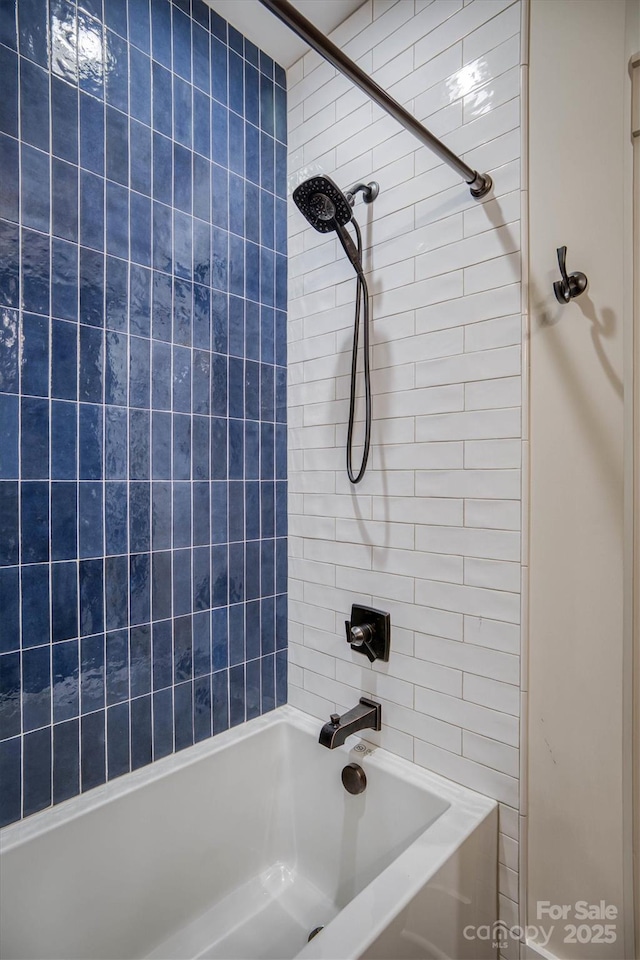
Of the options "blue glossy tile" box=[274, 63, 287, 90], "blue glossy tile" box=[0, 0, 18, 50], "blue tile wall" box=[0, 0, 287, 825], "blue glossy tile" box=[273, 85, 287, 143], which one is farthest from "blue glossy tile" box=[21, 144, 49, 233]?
"blue glossy tile" box=[274, 63, 287, 90]

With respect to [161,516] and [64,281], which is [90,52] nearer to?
[64,281]

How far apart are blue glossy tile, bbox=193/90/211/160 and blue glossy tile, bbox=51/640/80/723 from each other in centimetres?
148

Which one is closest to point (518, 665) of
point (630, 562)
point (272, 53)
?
point (630, 562)

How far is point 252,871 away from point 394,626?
0.87 meters

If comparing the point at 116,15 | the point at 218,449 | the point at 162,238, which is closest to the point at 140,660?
the point at 218,449

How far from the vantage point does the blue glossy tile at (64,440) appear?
4.08 feet

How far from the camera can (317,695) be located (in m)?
1.69

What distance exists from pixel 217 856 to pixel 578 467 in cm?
145

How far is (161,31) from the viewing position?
1.44 meters

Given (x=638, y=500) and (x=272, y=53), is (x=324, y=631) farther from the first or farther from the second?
(x=272, y=53)

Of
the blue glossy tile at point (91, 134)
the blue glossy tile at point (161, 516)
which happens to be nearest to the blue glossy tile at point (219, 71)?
the blue glossy tile at point (91, 134)

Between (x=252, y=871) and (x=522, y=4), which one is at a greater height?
(x=522, y=4)

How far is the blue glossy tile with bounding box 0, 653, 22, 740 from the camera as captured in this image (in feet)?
3.81

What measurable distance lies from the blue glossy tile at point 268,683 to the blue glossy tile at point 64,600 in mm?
668
